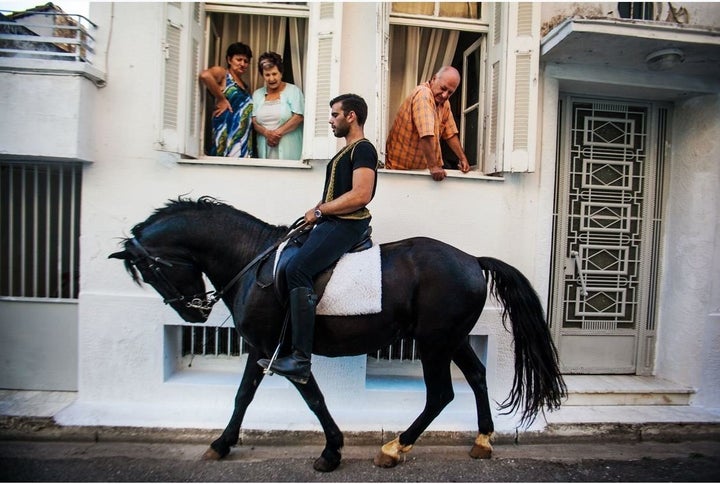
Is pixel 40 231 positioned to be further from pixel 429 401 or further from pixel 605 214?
pixel 605 214

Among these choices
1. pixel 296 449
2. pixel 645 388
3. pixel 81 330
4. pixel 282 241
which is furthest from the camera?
pixel 645 388

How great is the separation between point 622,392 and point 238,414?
146 inches

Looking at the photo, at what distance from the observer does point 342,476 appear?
3.20 m

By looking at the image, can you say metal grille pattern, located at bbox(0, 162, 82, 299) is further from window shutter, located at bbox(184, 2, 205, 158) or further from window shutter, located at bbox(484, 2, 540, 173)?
window shutter, located at bbox(484, 2, 540, 173)

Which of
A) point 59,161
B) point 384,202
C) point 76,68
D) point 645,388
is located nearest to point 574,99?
point 384,202

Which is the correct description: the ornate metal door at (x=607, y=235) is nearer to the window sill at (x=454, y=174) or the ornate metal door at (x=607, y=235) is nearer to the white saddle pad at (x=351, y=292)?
the window sill at (x=454, y=174)

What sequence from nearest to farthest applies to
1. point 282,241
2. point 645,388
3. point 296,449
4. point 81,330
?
point 282,241, point 296,449, point 81,330, point 645,388

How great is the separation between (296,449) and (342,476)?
1.86 ft

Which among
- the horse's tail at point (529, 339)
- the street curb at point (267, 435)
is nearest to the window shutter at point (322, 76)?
the horse's tail at point (529, 339)

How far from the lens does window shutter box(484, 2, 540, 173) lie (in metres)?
4.08

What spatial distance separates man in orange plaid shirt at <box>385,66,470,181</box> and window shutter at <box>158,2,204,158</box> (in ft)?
6.44

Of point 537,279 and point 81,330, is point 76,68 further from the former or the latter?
point 537,279

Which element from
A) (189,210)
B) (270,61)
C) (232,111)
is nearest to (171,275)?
(189,210)

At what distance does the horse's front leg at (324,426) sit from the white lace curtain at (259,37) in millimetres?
3097
